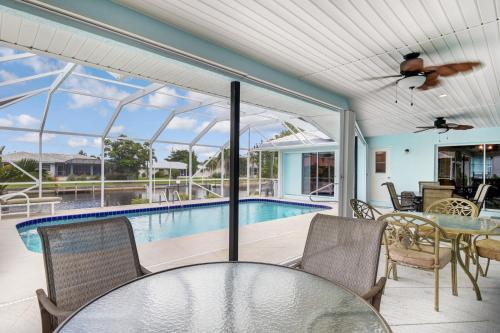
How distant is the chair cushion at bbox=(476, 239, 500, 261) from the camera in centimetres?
272

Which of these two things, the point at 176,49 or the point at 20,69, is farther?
the point at 20,69

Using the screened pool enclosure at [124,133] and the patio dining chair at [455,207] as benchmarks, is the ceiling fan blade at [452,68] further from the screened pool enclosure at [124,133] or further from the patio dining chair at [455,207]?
the screened pool enclosure at [124,133]

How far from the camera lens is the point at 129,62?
301 cm

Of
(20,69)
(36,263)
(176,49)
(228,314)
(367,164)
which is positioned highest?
(20,69)

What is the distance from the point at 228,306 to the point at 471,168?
9720mm

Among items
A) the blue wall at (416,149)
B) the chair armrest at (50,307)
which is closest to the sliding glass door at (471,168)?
the blue wall at (416,149)

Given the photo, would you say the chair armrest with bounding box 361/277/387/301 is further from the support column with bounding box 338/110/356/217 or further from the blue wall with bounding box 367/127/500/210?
the blue wall with bounding box 367/127/500/210

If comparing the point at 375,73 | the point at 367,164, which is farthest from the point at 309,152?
the point at 375,73

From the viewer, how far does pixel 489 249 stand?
2.78m

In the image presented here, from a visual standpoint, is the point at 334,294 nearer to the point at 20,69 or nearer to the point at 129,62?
the point at 129,62

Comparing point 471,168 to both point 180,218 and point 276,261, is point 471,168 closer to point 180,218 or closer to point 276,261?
point 276,261

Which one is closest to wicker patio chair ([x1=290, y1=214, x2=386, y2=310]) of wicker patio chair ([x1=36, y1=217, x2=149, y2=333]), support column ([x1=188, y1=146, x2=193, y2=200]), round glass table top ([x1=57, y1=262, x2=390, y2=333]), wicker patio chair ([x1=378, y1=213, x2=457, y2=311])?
round glass table top ([x1=57, y1=262, x2=390, y2=333])

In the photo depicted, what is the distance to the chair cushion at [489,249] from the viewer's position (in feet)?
8.93

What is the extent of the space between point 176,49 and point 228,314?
2212 mm
